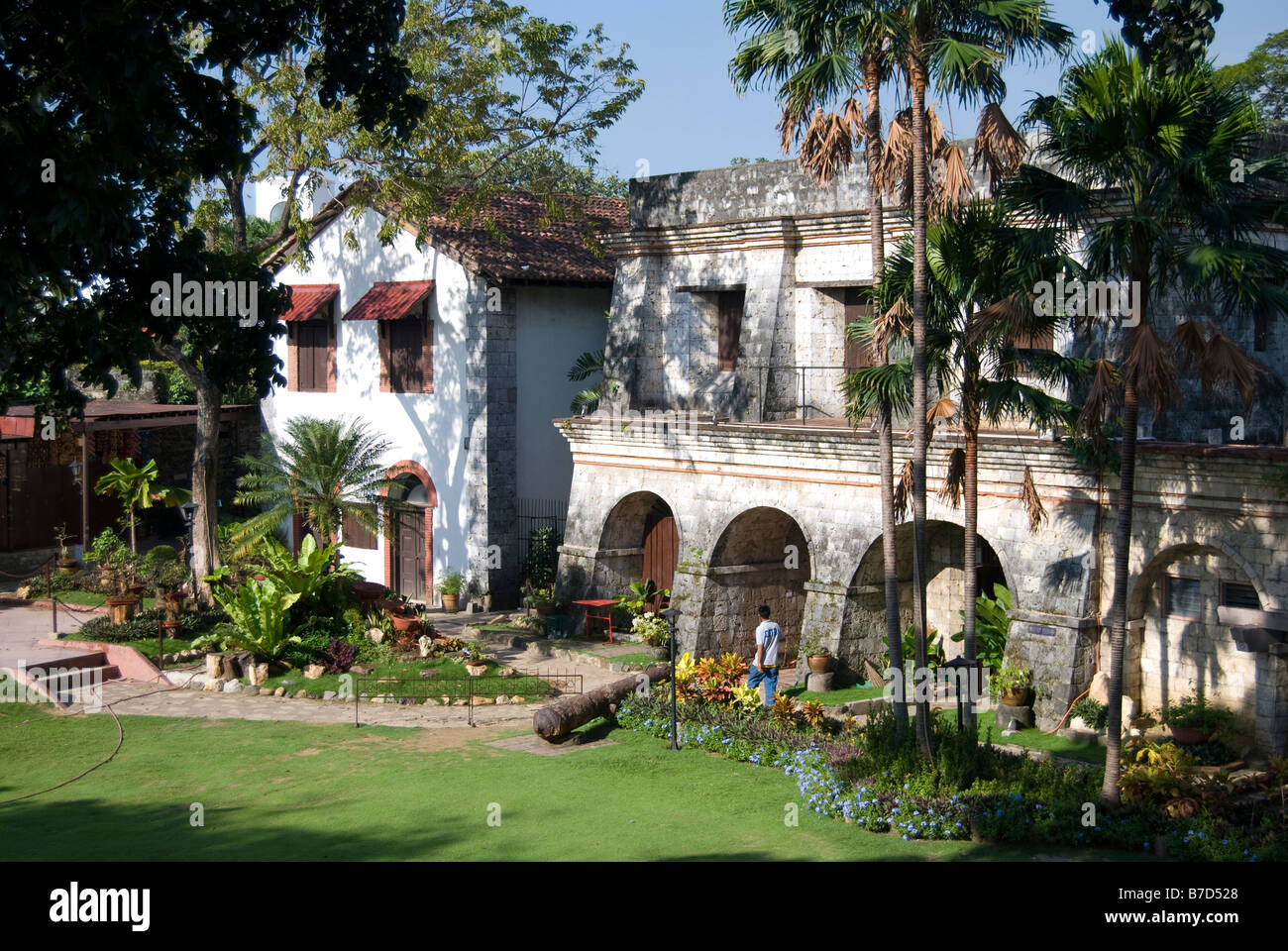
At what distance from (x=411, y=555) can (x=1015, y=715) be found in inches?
600

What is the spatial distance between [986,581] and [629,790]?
8706mm

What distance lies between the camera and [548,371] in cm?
2873

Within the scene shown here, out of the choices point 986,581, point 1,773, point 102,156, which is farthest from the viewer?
point 986,581

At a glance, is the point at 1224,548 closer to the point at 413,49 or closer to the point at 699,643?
the point at 699,643

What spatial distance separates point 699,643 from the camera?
2300cm

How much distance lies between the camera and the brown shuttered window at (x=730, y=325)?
83.6 ft

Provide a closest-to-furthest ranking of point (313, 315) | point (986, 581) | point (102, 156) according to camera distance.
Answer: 1. point (102, 156)
2. point (986, 581)
3. point (313, 315)

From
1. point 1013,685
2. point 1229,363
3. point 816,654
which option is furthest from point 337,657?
point 1229,363

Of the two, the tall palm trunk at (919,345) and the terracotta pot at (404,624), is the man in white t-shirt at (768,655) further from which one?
the terracotta pot at (404,624)

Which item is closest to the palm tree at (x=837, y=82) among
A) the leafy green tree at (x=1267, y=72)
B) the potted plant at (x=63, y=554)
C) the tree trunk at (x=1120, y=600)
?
the tree trunk at (x=1120, y=600)

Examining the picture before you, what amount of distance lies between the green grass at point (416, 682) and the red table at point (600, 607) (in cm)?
283

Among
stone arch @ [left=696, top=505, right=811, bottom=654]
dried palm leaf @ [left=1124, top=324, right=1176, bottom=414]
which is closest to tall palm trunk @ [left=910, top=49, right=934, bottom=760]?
dried palm leaf @ [left=1124, top=324, right=1176, bottom=414]

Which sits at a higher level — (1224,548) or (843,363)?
(843,363)
